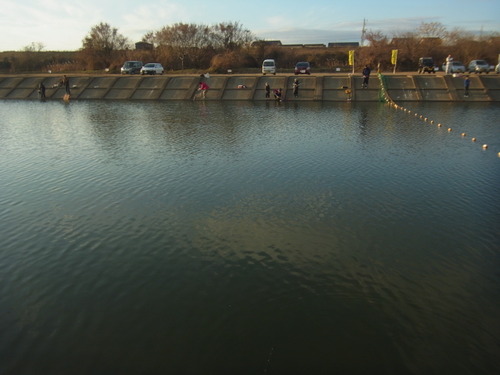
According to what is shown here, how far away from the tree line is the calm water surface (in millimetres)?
48372

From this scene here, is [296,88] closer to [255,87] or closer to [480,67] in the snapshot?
[255,87]

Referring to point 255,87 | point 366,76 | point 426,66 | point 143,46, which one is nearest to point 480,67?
point 426,66

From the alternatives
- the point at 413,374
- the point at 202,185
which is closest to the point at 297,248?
the point at 413,374

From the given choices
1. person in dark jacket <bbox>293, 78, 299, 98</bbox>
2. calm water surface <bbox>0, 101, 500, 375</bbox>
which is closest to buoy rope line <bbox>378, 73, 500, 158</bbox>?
calm water surface <bbox>0, 101, 500, 375</bbox>

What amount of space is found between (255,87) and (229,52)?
29008 millimetres

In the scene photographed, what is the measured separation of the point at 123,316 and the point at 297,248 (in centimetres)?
484

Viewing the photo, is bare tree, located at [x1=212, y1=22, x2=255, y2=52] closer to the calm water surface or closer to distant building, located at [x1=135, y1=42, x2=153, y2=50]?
distant building, located at [x1=135, y1=42, x2=153, y2=50]

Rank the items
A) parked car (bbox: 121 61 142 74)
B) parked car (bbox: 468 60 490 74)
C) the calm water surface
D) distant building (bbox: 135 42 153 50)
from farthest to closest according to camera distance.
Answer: distant building (bbox: 135 42 153 50)
parked car (bbox: 121 61 142 74)
parked car (bbox: 468 60 490 74)
the calm water surface

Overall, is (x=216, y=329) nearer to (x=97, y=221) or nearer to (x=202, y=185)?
(x=97, y=221)

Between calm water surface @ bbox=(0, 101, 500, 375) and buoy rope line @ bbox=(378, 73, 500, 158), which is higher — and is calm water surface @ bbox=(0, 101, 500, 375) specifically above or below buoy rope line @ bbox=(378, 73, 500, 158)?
below

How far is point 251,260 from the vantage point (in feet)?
32.7

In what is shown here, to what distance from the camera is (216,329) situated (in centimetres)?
754

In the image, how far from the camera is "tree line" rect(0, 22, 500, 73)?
6316 centimetres

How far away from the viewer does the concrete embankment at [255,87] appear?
129ft
